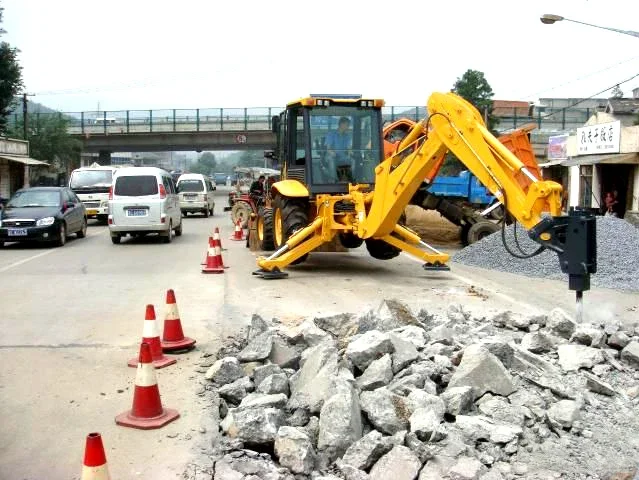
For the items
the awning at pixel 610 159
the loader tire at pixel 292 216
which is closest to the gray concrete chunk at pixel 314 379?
the loader tire at pixel 292 216

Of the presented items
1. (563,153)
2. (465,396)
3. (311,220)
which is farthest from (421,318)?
(563,153)

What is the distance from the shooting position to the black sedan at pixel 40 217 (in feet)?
58.1

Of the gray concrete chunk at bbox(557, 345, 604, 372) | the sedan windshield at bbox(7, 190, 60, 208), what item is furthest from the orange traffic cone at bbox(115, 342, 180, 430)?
the sedan windshield at bbox(7, 190, 60, 208)

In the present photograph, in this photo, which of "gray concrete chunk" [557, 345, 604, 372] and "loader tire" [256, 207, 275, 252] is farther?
"loader tire" [256, 207, 275, 252]

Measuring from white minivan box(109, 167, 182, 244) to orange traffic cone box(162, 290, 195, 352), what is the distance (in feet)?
39.0

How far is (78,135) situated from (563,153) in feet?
138

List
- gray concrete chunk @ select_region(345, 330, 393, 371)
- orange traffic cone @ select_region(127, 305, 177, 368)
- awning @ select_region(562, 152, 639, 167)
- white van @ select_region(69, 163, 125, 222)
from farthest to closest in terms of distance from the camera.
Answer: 1. awning @ select_region(562, 152, 639, 167)
2. white van @ select_region(69, 163, 125, 222)
3. orange traffic cone @ select_region(127, 305, 177, 368)
4. gray concrete chunk @ select_region(345, 330, 393, 371)

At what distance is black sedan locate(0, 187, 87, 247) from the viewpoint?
17.7 m

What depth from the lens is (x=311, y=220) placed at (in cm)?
1338

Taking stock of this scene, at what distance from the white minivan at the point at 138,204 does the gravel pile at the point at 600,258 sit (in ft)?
27.2

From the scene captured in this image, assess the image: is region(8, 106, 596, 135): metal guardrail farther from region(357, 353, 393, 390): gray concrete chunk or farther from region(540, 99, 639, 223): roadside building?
region(357, 353, 393, 390): gray concrete chunk

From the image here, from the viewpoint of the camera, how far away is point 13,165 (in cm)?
4094

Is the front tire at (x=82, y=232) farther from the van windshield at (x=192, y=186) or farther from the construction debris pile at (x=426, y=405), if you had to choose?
the construction debris pile at (x=426, y=405)

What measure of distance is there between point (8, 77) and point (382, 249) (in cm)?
2423
